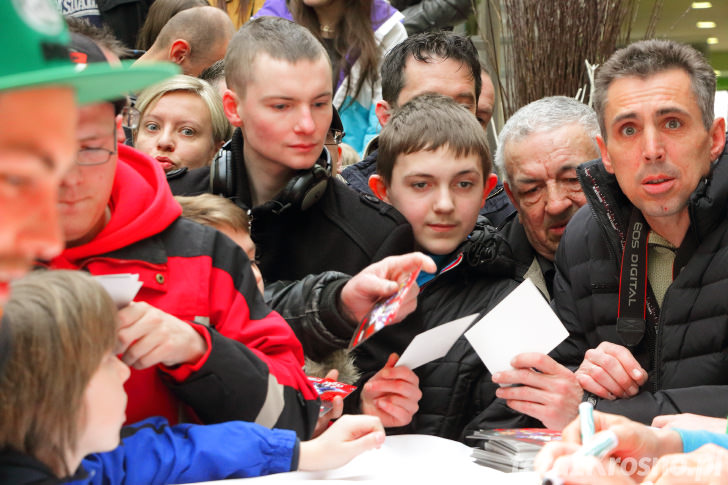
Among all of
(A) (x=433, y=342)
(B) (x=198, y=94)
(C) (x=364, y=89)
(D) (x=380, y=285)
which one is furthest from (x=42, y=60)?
(C) (x=364, y=89)

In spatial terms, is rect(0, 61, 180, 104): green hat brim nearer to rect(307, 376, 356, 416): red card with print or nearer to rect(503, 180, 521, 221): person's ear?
rect(307, 376, 356, 416): red card with print

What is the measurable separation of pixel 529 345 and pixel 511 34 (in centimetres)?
295

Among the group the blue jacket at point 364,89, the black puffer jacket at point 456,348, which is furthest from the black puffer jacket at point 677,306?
the blue jacket at point 364,89

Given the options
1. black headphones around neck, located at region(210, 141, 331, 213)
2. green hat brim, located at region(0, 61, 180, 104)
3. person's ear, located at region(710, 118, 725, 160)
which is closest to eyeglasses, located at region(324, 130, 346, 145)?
black headphones around neck, located at region(210, 141, 331, 213)

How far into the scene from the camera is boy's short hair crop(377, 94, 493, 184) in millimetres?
3285

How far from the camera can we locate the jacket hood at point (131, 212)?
198 cm

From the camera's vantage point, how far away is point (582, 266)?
314 cm

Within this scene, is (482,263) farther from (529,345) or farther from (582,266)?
(529,345)

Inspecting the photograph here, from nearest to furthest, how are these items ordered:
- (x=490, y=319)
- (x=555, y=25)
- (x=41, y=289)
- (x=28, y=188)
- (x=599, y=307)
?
1. (x=28, y=188)
2. (x=41, y=289)
3. (x=490, y=319)
4. (x=599, y=307)
5. (x=555, y=25)

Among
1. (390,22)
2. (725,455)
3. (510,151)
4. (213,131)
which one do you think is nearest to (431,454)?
(725,455)

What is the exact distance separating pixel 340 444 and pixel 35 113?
1.45 metres

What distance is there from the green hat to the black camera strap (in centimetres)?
249

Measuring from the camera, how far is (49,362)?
145cm

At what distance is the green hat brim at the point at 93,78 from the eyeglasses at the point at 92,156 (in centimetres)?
111
